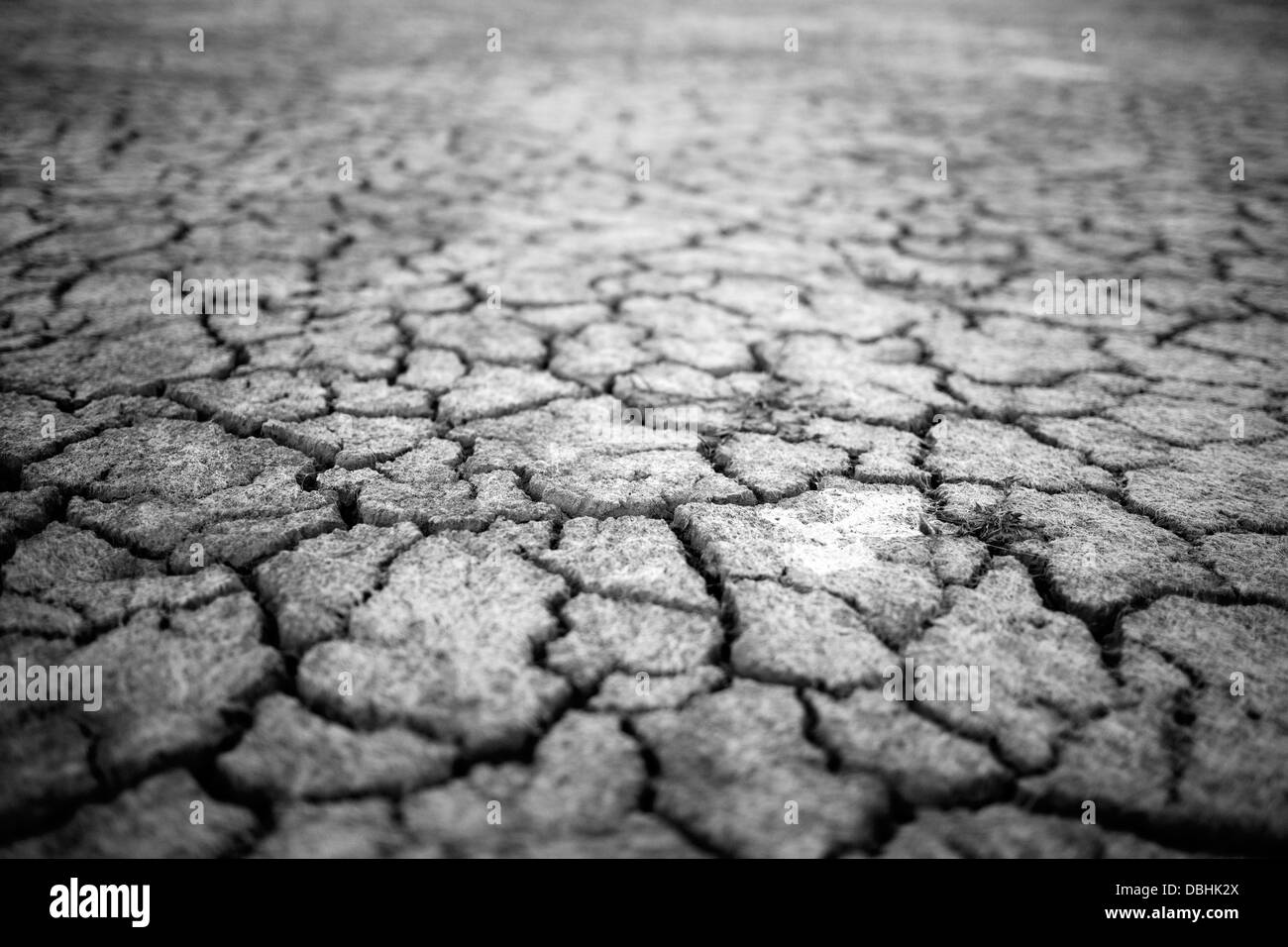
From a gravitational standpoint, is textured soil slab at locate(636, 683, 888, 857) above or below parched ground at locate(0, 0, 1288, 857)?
below

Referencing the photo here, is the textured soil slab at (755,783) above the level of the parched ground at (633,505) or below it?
below

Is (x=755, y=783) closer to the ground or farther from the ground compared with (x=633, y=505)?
closer to the ground

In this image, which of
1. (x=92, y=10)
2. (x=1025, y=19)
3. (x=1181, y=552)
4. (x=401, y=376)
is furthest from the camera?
(x=1025, y=19)

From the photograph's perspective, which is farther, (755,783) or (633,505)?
(633,505)

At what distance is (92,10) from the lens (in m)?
7.15

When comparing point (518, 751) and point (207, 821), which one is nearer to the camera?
point (207, 821)

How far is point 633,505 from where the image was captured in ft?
5.28

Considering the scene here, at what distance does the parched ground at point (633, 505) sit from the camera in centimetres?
105

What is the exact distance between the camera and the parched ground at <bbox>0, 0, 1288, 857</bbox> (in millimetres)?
1052
